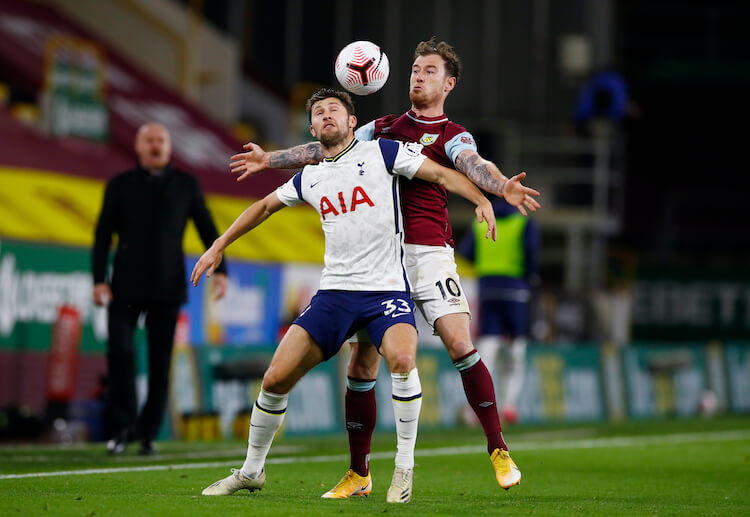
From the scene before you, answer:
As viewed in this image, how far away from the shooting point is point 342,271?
279 inches

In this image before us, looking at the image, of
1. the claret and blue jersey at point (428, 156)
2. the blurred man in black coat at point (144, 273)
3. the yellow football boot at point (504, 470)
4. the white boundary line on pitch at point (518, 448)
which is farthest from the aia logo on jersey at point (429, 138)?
the blurred man in black coat at point (144, 273)

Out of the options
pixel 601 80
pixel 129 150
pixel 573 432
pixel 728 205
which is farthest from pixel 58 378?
pixel 728 205

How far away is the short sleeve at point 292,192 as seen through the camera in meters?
7.20

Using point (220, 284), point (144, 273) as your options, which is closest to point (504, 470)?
point (220, 284)

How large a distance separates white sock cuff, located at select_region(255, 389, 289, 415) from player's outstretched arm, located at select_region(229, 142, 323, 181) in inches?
49.4

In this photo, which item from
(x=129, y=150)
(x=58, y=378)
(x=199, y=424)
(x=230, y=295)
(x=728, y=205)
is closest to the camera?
(x=58, y=378)

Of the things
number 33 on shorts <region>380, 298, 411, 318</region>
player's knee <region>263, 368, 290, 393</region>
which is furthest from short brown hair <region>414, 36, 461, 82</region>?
player's knee <region>263, 368, 290, 393</region>

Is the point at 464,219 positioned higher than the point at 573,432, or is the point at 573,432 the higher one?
the point at 464,219

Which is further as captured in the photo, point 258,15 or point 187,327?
point 258,15

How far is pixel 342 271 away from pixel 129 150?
1537 cm

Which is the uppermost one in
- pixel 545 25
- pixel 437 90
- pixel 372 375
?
pixel 545 25

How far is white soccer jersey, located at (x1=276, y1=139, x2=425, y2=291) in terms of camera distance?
7070mm

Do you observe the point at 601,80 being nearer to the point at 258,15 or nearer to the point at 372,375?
the point at 258,15

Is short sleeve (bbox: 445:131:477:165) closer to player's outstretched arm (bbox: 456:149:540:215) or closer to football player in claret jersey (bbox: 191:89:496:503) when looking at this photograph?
player's outstretched arm (bbox: 456:149:540:215)
